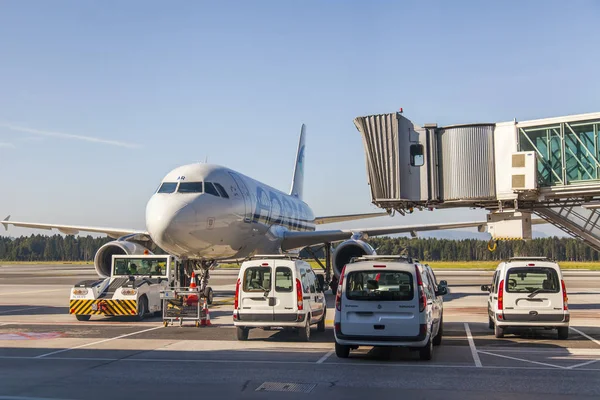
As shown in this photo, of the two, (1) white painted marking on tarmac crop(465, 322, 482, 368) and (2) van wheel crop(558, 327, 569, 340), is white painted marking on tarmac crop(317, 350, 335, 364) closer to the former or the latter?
(1) white painted marking on tarmac crop(465, 322, 482, 368)

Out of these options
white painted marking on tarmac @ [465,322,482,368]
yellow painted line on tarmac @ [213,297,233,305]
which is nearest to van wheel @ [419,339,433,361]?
white painted marking on tarmac @ [465,322,482,368]

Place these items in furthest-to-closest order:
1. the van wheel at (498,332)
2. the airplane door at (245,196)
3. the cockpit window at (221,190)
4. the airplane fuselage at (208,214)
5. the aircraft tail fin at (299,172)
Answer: the aircraft tail fin at (299,172)
the airplane door at (245,196)
the cockpit window at (221,190)
the airplane fuselage at (208,214)
the van wheel at (498,332)

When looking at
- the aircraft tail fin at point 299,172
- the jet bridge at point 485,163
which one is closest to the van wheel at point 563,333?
the jet bridge at point 485,163

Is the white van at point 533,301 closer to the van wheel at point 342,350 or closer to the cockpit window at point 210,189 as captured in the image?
the van wheel at point 342,350

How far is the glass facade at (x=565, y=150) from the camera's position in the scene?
16.0 m

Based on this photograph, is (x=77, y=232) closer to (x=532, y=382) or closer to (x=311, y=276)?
(x=311, y=276)

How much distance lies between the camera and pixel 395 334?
448 inches

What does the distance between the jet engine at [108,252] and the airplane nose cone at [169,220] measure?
5.52 meters

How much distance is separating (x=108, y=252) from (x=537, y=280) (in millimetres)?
17057

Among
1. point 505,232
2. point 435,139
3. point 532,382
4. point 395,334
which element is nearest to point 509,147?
point 435,139

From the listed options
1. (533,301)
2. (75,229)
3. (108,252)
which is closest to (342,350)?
(533,301)

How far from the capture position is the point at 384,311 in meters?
11.5

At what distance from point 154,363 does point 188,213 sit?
9393 mm

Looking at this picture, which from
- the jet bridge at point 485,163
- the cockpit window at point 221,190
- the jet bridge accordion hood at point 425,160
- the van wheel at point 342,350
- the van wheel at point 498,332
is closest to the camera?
the van wheel at point 342,350
